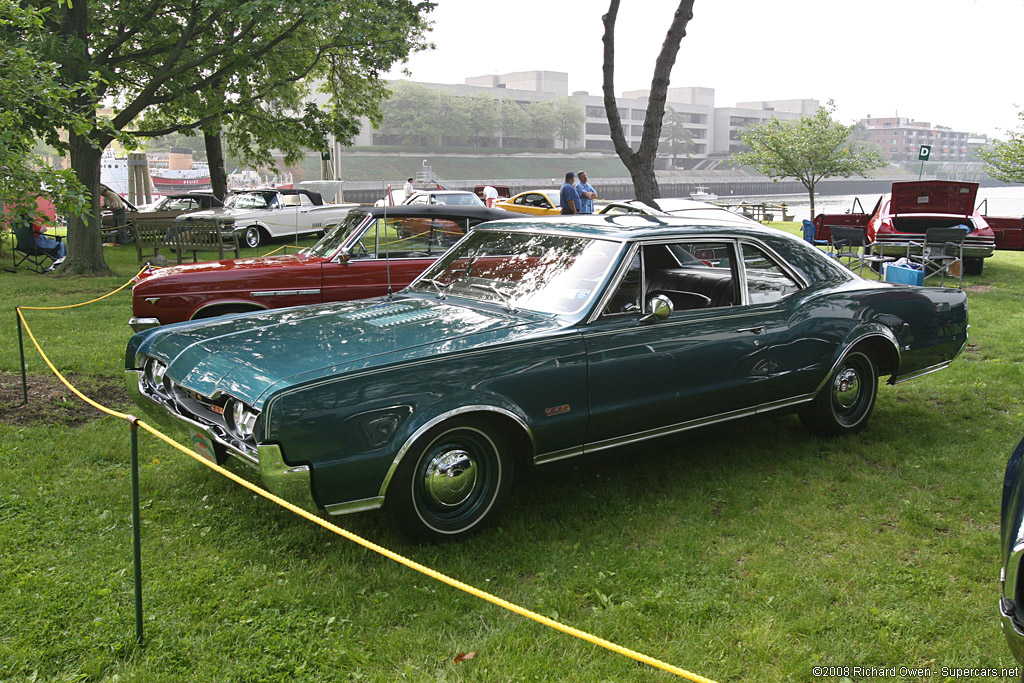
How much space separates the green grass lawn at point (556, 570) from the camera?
10.5ft

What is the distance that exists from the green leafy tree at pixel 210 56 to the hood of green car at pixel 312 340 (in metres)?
8.58

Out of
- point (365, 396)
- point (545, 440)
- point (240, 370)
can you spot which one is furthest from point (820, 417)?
point (240, 370)

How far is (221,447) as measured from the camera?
386 centimetres

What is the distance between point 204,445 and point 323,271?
12.8 feet

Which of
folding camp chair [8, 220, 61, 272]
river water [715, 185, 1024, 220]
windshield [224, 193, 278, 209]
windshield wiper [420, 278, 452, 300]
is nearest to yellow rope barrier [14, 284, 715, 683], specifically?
windshield wiper [420, 278, 452, 300]

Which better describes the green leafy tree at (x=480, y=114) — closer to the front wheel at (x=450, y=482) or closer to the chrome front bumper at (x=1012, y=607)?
the front wheel at (x=450, y=482)

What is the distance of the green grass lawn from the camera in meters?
3.19

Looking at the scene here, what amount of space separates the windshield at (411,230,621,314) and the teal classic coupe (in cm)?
1

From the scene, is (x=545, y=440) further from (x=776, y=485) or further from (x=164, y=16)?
(x=164, y=16)

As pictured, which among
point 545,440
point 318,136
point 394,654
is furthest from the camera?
point 318,136

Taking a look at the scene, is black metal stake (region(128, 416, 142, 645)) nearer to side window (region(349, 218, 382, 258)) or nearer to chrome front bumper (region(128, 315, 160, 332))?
chrome front bumper (region(128, 315, 160, 332))

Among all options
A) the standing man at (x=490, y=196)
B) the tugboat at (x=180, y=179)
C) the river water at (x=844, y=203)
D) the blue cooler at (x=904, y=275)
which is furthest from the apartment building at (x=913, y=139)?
the blue cooler at (x=904, y=275)

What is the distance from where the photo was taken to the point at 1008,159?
28.5 metres

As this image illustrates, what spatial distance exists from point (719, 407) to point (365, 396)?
2.30 m
